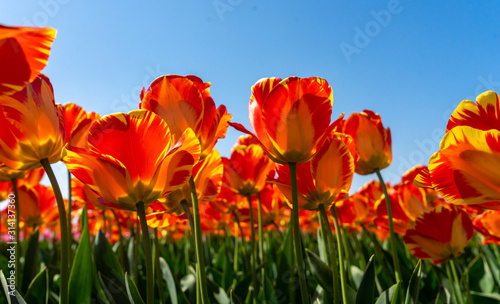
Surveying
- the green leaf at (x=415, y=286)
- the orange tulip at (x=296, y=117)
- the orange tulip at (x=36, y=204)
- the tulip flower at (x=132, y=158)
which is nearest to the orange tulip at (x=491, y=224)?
the green leaf at (x=415, y=286)

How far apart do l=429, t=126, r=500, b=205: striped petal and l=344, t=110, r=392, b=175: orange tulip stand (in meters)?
0.60

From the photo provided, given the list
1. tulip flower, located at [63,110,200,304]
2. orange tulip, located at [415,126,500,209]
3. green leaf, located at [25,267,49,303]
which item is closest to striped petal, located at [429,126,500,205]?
orange tulip, located at [415,126,500,209]

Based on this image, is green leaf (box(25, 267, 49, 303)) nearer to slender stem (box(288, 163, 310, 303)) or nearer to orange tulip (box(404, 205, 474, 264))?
slender stem (box(288, 163, 310, 303))

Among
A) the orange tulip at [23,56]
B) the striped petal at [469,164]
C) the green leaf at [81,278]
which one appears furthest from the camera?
the green leaf at [81,278]

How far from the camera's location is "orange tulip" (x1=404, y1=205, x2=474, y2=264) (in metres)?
1.07

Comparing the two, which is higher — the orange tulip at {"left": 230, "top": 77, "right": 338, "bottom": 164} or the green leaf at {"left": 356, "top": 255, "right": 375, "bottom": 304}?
the orange tulip at {"left": 230, "top": 77, "right": 338, "bottom": 164}

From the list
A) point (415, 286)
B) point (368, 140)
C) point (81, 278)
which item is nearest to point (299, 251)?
point (415, 286)

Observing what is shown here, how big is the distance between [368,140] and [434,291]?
73 centimetres

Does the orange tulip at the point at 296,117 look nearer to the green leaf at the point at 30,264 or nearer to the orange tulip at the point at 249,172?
the orange tulip at the point at 249,172

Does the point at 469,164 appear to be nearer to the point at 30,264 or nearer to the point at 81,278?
the point at 81,278

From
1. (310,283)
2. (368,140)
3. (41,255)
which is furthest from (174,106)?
(41,255)

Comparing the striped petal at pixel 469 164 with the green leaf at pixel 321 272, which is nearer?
the striped petal at pixel 469 164

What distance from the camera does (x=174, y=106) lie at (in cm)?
71

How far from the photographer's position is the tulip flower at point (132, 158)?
0.57 metres
